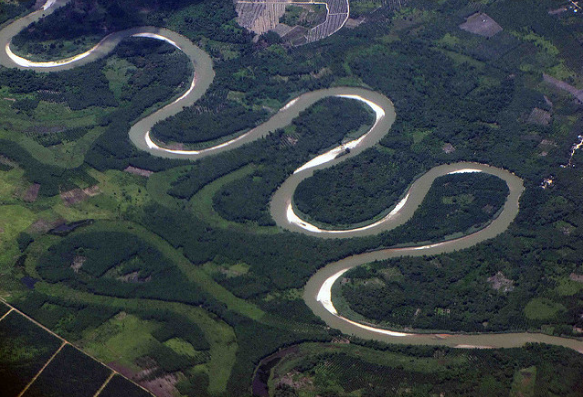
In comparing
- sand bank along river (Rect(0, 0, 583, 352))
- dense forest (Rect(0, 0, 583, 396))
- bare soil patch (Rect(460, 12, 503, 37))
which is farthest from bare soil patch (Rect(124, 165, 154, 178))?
bare soil patch (Rect(460, 12, 503, 37))

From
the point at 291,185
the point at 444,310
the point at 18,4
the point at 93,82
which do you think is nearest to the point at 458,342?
the point at 444,310

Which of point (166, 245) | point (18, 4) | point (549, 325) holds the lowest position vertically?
point (549, 325)

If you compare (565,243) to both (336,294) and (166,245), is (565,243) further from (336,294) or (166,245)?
(166,245)

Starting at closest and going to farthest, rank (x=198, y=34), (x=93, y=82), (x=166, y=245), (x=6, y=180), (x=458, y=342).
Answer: (x=458, y=342) → (x=166, y=245) → (x=6, y=180) → (x=93, y=82) → (x=198, y=34)

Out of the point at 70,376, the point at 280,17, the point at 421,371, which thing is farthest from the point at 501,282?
the point at 280,17

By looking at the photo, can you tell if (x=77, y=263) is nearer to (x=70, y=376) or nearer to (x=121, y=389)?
(x=70, y=376)

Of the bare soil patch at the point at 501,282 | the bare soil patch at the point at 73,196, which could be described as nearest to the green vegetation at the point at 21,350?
the bare soil patch at the point at 73,196
